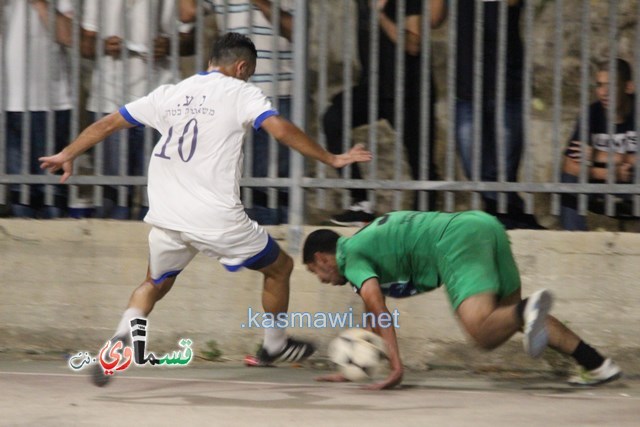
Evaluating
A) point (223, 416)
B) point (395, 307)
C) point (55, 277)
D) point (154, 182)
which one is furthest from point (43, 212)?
point (223, 416)

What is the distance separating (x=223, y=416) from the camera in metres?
6.49

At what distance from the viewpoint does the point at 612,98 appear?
A: 819cm

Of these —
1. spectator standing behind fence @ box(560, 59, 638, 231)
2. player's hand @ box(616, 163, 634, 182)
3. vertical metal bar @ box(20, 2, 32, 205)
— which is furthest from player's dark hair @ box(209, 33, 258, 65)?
player's hand @ box(616, 163, 634, 182)

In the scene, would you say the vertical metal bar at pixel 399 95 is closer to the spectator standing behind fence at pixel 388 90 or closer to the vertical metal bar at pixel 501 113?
the spectator standing behind fence at pixel 388 90

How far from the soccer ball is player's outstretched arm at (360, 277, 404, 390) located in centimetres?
4

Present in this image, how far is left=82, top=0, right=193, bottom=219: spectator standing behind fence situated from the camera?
8.88m

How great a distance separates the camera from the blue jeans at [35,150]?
9055 millimetres

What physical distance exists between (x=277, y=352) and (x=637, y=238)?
2.30m

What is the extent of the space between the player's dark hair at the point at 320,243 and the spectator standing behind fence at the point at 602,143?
170cm

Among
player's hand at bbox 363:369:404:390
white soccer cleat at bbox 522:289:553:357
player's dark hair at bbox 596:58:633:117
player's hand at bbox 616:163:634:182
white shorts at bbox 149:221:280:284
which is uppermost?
player's dark hair at bbox 596:58:633:117

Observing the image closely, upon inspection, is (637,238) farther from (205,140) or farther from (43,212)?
(43,212)

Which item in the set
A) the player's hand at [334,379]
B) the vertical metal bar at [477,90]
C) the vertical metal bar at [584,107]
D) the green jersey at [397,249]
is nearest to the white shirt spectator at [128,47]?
the vertical metal bar at [477,90]
